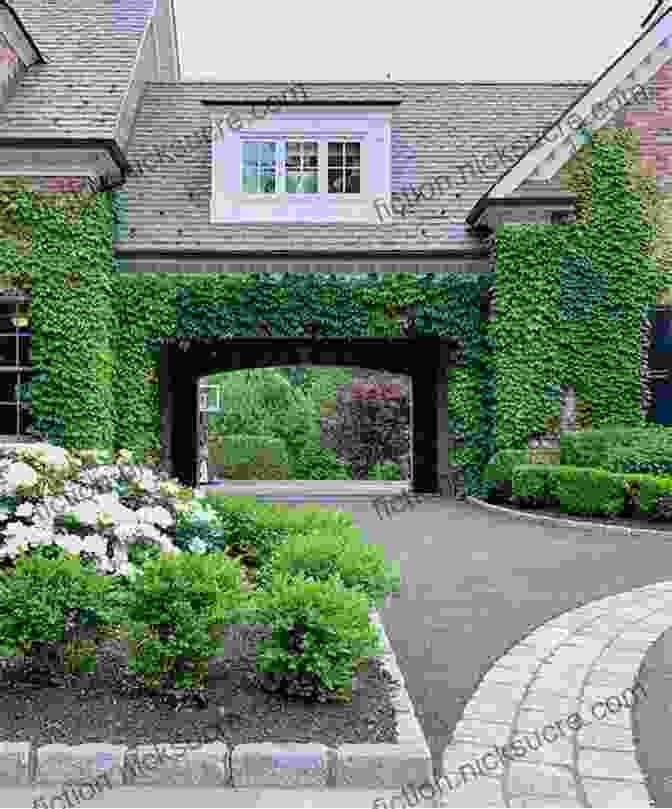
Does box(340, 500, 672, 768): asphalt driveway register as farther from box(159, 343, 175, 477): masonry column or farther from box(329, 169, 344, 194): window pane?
box(329, 169, 344, 194): window pane

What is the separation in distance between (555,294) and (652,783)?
42.8ft

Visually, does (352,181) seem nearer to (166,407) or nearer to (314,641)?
(166,407)

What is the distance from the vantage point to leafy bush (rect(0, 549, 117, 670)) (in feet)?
14.7

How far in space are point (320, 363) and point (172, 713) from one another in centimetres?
1701

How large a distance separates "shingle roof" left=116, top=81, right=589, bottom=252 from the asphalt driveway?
6.02 m

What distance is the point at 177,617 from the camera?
176 inches

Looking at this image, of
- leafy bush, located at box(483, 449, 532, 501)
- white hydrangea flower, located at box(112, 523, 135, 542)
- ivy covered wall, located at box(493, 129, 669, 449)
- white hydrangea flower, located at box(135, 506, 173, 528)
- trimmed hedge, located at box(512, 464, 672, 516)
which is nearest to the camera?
white hydrangea flower, located at box(112, 523, 135, 542)

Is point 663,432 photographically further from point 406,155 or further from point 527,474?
point 406,155

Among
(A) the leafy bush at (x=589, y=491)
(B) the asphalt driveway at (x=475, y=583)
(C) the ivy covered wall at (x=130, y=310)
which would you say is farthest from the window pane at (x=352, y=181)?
(A) the leafy bush at (x=589, y=491)

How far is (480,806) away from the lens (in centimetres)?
363

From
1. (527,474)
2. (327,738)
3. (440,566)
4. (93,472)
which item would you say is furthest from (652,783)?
(527,474)

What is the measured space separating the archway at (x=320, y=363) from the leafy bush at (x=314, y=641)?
14.4m

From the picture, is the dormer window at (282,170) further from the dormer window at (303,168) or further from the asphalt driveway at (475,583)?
the asphalt driveway at (475,583)

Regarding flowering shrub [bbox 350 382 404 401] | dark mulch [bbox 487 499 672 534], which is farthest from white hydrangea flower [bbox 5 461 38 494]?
flowering shrub [bbox 350 382 404 401]
